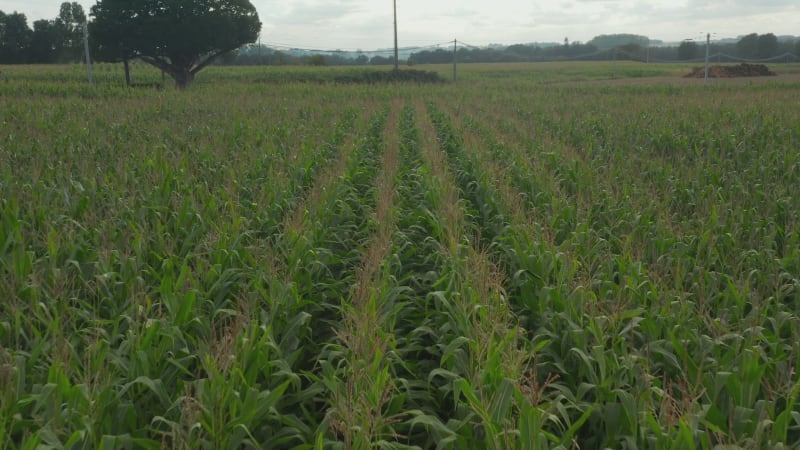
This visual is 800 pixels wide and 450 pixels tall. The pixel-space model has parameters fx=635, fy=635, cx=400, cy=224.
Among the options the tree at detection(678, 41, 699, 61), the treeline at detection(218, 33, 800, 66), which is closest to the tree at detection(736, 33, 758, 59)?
the treeline at detection(218, 33, 800, 66)

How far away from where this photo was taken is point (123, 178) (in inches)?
313

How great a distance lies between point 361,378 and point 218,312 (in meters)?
1.39

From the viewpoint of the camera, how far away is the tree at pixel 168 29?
34.9m

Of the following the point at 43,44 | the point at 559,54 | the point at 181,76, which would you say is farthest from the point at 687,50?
the point at 43,44

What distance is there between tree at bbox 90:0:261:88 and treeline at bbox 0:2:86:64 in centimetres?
2876

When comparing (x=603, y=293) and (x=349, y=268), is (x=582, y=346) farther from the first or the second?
(x=349, y=268)

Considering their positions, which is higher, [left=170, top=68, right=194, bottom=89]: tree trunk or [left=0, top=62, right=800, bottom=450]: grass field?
[left=170, top=68, right=194, bottom=89]: tree trunk

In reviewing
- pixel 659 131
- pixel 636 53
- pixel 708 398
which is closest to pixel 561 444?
pixel 708 398

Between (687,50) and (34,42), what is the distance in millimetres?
66921

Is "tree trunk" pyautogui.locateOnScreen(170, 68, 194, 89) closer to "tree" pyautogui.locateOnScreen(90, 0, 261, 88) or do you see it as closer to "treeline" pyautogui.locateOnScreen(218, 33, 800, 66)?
"tree" pyautogui.locateOnScreen(90, 0, 261, 88)

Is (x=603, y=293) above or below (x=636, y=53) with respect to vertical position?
below

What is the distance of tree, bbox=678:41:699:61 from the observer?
68062 millimetres

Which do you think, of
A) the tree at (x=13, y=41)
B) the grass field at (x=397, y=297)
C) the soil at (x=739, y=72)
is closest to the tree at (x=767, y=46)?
the soil at (x=739, y=72)

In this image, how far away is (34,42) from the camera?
61969 mm
